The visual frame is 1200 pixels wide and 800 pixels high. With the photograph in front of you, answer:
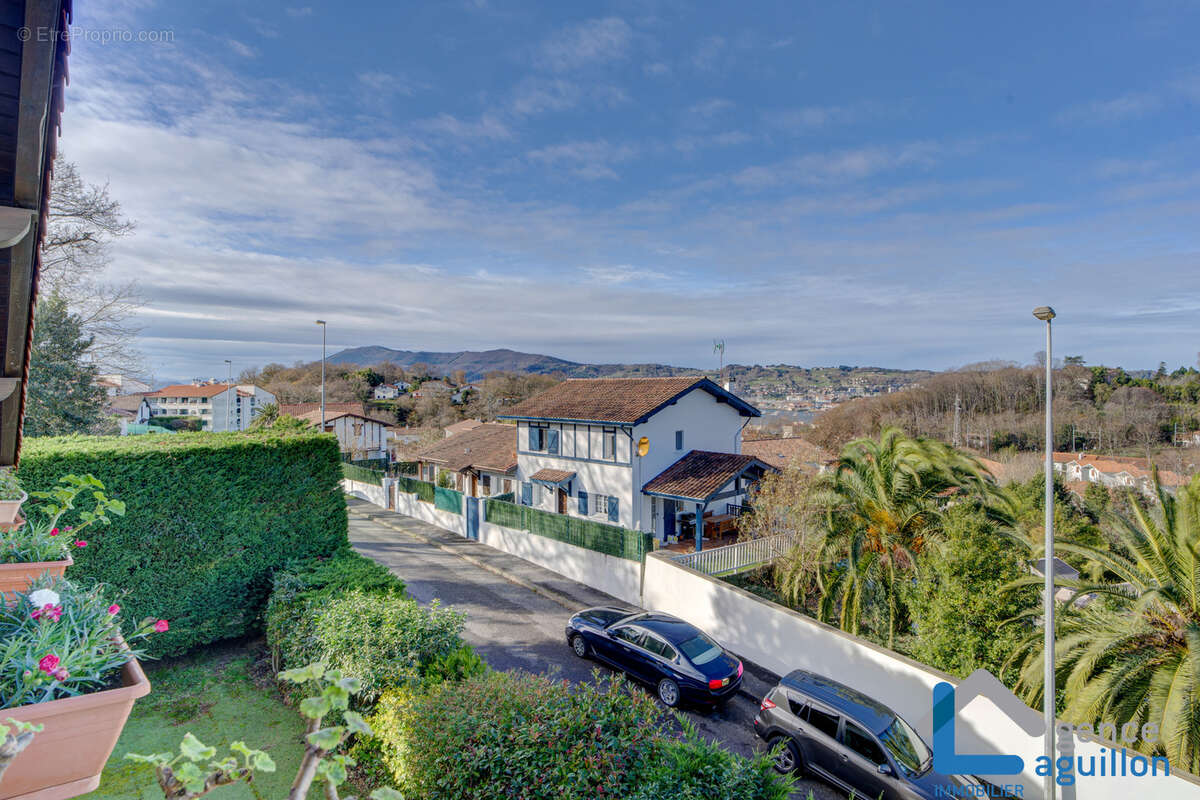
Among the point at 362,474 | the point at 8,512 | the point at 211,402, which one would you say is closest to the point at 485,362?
the point at 211,402

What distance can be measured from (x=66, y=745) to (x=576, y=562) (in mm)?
16511

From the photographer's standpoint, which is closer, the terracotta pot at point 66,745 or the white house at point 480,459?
Result: the terracotta pot at point 66,745

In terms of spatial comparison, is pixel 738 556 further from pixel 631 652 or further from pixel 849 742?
pixel 849 742

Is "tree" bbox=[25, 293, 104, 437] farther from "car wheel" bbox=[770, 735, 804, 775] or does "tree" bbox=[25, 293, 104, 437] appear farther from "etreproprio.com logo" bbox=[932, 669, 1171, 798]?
"etreproprio.com logo" bbox=[932, 669, 1171, 798]

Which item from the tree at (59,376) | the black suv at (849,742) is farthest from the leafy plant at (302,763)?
the tree at (59,376)

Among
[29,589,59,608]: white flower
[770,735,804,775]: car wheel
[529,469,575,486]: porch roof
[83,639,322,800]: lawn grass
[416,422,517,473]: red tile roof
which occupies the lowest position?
[770,735,804,775]: car wheel

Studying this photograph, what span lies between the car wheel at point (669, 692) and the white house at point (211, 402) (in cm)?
6629

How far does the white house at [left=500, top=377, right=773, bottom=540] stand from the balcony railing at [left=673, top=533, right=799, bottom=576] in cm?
320

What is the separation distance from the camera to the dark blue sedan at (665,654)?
1010 cm

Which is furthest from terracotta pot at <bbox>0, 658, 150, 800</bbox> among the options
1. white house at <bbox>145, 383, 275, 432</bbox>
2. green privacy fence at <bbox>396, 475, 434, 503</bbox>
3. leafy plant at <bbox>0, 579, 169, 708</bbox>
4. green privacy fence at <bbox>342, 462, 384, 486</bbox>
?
white house at <bbox>145, 383, 275, 432</bbox>

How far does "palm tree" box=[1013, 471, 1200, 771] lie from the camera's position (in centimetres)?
727

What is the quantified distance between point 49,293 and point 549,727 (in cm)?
2248

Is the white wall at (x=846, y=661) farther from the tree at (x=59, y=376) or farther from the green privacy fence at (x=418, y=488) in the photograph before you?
the tree at (x=59, y=376)

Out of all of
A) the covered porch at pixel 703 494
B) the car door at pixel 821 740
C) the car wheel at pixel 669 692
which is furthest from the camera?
the covered porch at pixel 703 494
